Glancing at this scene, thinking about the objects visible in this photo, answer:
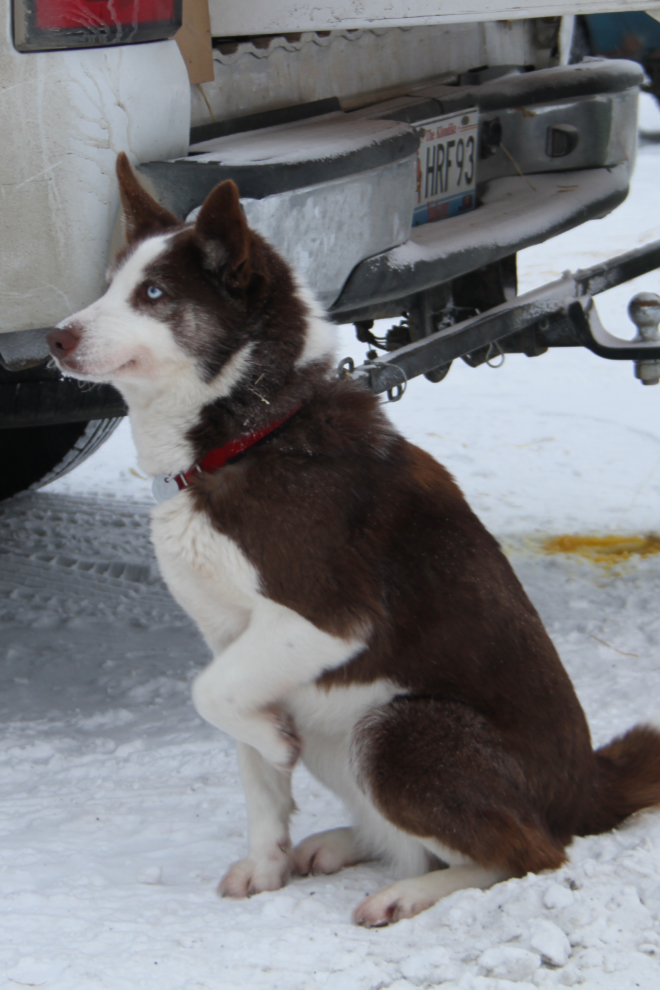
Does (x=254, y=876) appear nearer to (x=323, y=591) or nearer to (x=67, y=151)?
(x=323, y=591)

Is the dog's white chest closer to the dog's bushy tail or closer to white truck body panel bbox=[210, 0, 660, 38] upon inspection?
the dog's bushy tail

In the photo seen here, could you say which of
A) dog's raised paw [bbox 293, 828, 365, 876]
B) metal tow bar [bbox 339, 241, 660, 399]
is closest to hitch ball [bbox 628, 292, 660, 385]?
metal tow bar [bbox 339, 241, 660, 399]

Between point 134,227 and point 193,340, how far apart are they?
32cm

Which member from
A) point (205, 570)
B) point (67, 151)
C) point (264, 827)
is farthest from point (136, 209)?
point (264, 827)

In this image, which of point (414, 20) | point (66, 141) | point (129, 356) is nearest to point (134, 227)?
point (66, 141)

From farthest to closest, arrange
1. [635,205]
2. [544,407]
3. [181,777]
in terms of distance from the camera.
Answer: [635,205]
[544,407]
[181,777]

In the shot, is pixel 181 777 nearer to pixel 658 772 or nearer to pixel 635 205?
pixel 658 772

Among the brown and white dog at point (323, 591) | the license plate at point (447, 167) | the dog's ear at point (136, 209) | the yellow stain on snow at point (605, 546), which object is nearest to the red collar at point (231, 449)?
the brown and white dog at point (323, 591)

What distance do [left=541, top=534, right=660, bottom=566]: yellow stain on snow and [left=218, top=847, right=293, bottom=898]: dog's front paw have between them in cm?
213

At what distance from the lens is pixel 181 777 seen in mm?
2574

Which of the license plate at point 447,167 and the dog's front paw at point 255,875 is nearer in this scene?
the dog's front paw at point 255,875

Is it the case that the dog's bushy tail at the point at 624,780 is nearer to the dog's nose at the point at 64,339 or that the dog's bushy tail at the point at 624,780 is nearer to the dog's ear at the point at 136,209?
the dog's nose at the point at 64,339

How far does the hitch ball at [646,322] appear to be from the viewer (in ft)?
11.3

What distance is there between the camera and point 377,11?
2.58 meters
